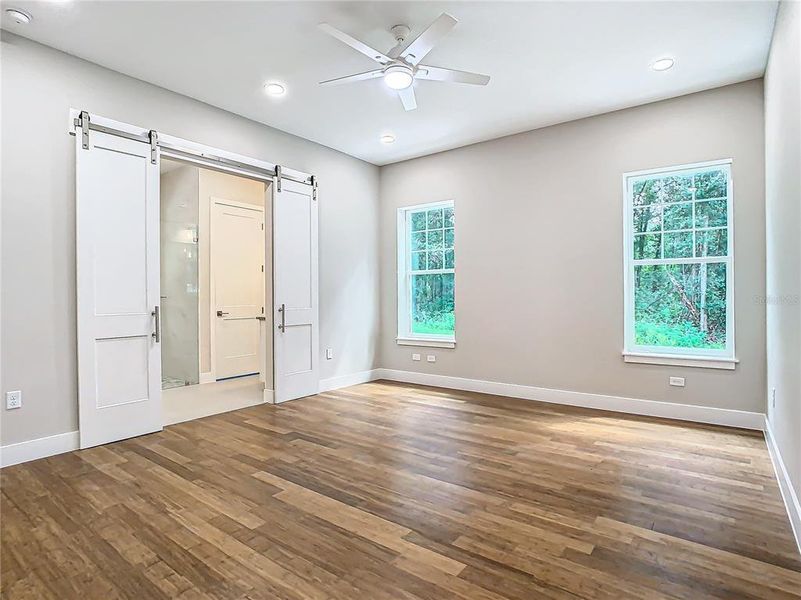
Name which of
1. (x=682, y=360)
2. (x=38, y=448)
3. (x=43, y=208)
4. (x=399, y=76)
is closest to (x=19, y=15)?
(x=43, y=208)

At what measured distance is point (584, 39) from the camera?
10.3 ft

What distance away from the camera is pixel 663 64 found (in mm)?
3479

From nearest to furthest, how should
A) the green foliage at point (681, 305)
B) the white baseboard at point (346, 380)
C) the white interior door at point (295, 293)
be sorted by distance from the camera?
the green foliage at point (681, 305) < the white interior door at point (295, 293) < the white baseboard at point (346, 380)

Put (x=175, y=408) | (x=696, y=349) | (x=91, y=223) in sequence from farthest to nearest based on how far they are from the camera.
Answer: (x=175, y=408) < (x=696, y=349) < (x=91, y=223)

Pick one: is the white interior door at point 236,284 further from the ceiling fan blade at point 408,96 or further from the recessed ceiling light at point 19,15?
the ceiling fan blade at point 408,96

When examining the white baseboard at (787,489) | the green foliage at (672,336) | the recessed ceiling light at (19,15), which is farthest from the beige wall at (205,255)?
the white baseboard at (787,489)

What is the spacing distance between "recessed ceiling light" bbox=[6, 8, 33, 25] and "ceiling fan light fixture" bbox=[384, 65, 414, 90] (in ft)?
7.60

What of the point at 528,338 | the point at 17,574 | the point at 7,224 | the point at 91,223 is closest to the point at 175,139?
the point at 91,223

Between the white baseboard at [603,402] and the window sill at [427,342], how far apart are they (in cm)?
38

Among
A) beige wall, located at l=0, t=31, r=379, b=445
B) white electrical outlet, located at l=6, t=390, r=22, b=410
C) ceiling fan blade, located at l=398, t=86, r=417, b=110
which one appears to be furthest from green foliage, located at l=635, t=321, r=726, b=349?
white electrical outlet, located at l=6, t=390, r=22, b=410

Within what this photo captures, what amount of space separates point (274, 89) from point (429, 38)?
5.88 feet

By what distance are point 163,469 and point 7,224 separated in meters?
1.96

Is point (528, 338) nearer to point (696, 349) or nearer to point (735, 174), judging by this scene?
point (696, 349)

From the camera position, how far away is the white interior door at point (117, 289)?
132 inches
